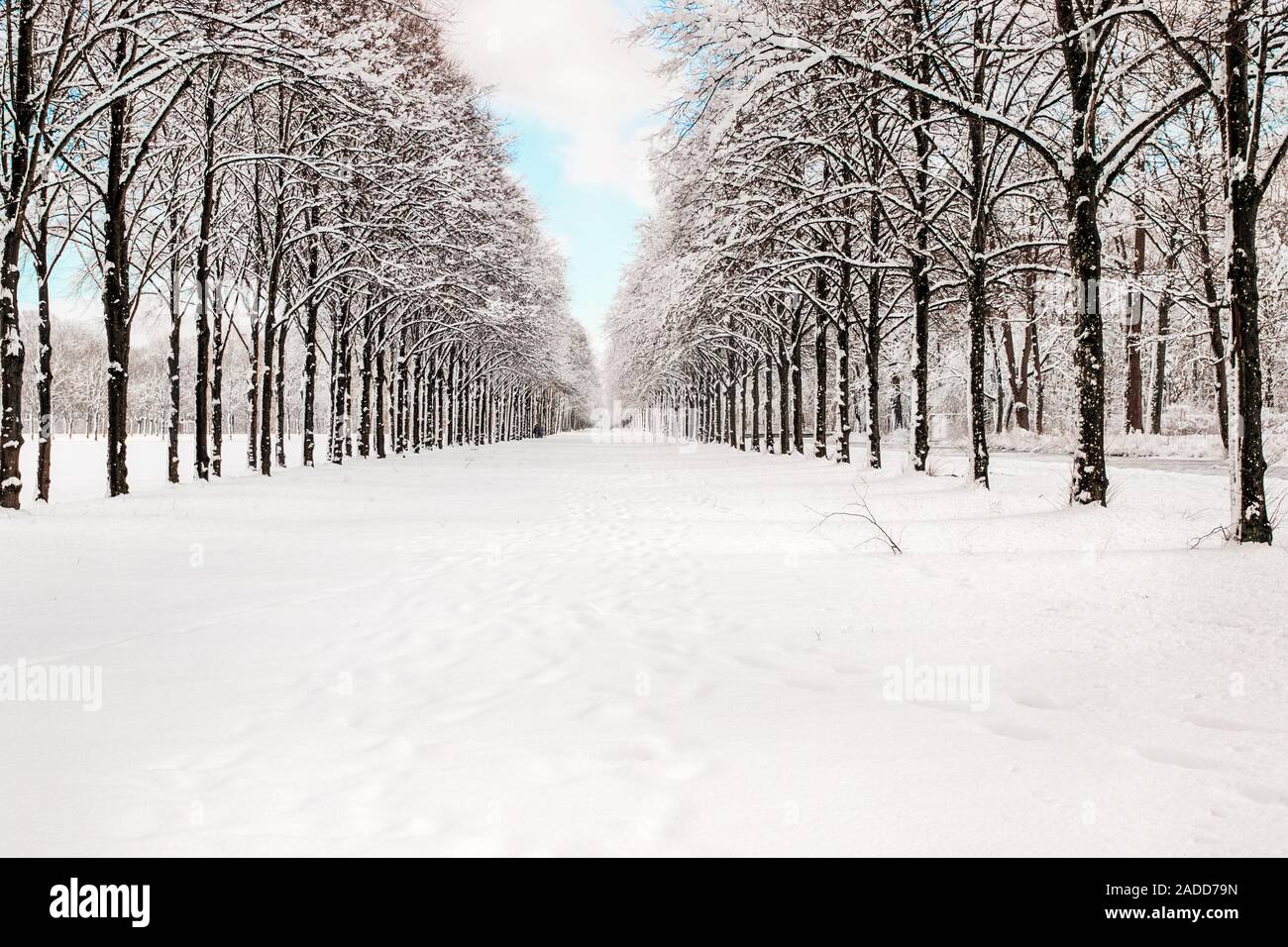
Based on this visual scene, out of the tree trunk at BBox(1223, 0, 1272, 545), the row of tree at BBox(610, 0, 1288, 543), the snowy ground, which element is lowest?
the snowy ground

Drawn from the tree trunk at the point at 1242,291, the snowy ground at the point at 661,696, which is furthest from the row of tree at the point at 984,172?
the snowy ground at the point at 661,696

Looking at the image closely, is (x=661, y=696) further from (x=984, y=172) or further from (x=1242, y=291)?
(x=984, y=172)

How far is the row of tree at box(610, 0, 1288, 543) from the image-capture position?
271 inches

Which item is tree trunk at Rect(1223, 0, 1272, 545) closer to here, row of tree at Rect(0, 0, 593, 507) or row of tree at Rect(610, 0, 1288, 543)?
row of tree at Rect(610, 0, 1288, 543)

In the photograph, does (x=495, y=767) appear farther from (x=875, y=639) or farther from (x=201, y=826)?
(x=875, y=639)

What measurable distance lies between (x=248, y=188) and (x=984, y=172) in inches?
761

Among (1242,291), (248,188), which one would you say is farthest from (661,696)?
(248,188)

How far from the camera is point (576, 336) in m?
77.4

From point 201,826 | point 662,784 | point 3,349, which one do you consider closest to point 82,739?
point 201,826

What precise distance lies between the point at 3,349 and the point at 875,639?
11.9m

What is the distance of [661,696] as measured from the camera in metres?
3.96

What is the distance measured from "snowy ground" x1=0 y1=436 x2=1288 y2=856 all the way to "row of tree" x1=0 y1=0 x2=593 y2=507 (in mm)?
6406

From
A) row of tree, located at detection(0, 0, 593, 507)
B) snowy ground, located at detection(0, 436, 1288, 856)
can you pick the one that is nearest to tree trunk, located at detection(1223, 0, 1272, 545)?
snowy ground, located at detection(0, 436, 1288, 856)
